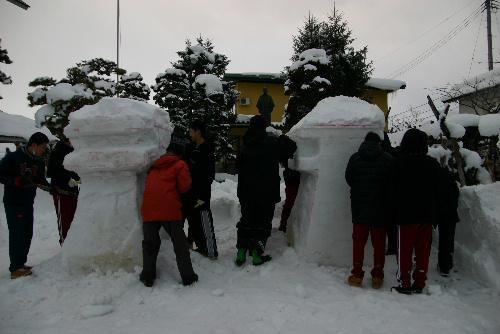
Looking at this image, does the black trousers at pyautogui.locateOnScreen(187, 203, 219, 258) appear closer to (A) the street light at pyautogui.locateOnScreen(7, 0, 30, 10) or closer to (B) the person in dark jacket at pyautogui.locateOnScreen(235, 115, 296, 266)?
(B) the person in dark jacket at pyautogui.locateOnScreen(235, 115, 296, 266)

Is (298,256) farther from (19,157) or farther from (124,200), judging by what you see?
(19,157)

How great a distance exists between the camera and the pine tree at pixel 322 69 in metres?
14.2

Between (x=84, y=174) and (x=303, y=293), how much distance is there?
2.59 m

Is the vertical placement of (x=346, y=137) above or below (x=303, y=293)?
above

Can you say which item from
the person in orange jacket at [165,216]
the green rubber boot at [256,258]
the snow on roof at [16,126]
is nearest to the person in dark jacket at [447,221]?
the green rubber boot at [256,258]

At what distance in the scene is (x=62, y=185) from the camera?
15.6ft

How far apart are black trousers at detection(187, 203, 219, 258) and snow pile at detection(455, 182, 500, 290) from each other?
2.81 meters

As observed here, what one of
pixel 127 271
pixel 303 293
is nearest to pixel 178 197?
pixel 127 271

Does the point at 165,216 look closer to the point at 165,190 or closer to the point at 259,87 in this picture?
the point at 165,190

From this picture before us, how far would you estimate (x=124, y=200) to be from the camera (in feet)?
13.4

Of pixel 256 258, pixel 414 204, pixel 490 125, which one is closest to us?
pixel 414 204

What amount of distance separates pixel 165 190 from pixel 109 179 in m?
0.76

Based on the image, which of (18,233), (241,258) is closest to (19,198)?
(18,233)

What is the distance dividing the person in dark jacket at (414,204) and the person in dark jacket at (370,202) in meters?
0.14
